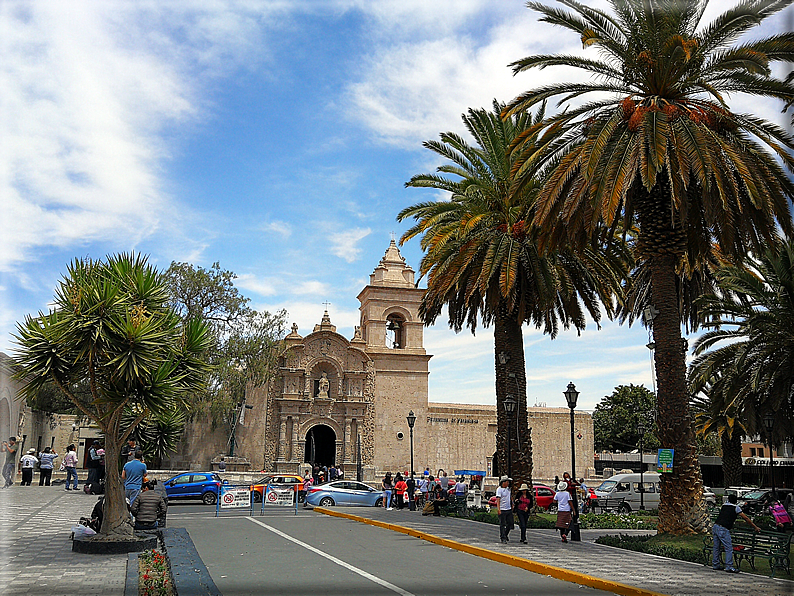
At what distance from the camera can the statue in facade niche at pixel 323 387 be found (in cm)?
4119

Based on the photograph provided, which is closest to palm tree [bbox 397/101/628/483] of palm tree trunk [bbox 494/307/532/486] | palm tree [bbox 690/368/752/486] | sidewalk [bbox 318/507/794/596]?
palm tree trunk [bbox 494/307/532/486]

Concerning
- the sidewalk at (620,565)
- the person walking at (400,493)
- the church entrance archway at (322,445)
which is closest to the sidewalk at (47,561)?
the sidewalk at (620,565)

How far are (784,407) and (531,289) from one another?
10679mm

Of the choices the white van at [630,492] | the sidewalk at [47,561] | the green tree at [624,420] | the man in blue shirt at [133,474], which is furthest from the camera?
the green tree at [624,420]

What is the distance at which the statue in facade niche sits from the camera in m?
41.2

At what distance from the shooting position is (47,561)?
10.7 m

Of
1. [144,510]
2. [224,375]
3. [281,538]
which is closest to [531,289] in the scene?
[281,538]

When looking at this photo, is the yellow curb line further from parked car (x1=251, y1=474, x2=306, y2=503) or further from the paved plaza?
parked car (x1=251, y1=474, x2=306, y2=503)

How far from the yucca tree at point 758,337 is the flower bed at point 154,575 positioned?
1570 cm

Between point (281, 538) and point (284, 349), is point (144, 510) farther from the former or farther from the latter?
point (284, 349)

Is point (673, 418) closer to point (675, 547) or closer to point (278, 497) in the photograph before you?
point (675, 547)

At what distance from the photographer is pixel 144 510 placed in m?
14.0

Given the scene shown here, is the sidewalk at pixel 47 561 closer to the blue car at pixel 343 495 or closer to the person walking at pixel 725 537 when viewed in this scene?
the person walking at pixel 725 537

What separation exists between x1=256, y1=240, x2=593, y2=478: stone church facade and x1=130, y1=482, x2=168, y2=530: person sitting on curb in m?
24.3
